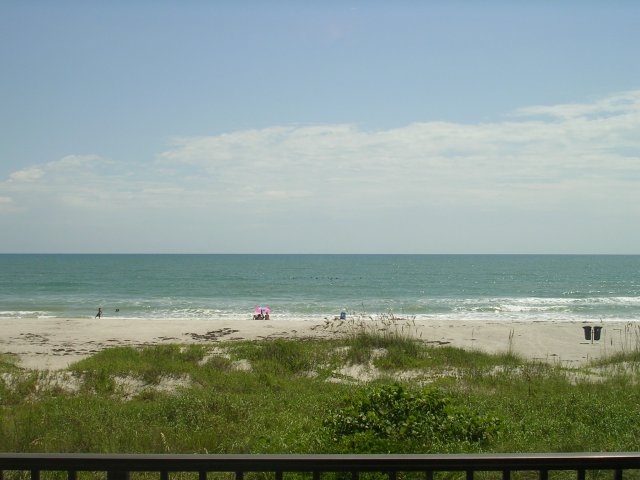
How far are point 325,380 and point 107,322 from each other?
22.4m

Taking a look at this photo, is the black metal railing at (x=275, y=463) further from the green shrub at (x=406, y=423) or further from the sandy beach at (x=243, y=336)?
the sandy beach at (x=243, y=336)

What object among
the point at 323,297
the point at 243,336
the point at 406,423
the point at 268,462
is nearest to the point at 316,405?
the point at 406,423

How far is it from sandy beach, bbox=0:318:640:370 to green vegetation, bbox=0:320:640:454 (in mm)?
4619

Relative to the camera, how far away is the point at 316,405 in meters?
9.16

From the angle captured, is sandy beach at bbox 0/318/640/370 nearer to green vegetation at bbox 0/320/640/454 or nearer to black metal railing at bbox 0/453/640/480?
green vegetation at bbox 0/320/640/454

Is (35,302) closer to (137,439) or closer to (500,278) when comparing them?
(137,439)

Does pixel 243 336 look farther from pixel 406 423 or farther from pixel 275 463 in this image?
pixel 275 463

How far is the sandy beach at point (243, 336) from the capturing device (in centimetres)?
1981

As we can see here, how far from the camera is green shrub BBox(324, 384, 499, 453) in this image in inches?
244

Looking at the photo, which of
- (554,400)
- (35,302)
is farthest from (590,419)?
(35,302)

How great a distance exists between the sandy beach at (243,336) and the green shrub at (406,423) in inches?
438

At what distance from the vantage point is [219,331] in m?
26.9

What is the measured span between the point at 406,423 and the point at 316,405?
109 inches

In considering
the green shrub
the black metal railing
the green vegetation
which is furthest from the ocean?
the black metal railing
